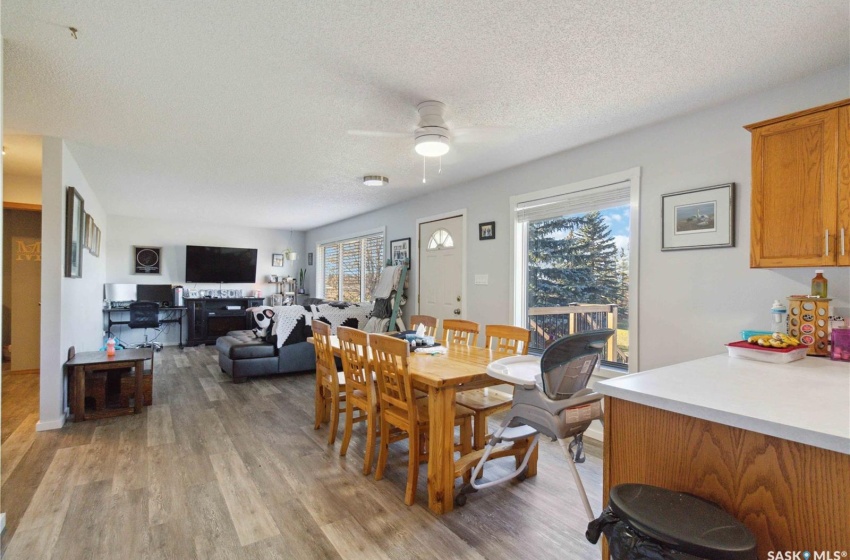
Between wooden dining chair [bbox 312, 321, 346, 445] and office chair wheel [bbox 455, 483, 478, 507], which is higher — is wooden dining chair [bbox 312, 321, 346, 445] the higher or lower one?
the higher one

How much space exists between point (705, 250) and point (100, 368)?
190 inches

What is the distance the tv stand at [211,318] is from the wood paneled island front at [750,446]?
7.52 metres

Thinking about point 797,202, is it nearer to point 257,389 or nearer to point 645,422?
point 645,422

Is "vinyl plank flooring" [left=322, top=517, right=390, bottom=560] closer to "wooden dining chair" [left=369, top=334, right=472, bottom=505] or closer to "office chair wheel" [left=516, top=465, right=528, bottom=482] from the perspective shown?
"wooden dining chair" [left=369, top=334, right=472, bottom=505]

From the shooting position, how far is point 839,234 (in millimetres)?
1766

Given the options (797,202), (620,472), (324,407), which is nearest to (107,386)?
(324,407)

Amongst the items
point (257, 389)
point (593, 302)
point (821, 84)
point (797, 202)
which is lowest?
point (257, 389)

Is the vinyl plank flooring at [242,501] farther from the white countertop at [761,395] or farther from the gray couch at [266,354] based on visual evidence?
the gray couch at [266,354]

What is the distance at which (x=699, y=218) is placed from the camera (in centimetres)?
258

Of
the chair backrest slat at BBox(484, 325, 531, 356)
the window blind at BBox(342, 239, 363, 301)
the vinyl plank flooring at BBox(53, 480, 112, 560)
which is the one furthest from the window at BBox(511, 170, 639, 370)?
the window blind at BBox(342, 239, 363, 301)

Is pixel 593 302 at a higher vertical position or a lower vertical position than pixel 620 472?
higher

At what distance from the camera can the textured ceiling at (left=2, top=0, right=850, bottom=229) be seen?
1.69 m

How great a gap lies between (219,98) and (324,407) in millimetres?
2410

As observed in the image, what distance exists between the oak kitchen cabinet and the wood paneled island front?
71cm
